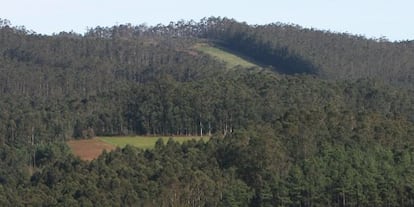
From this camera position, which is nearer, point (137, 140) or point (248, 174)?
point (248, 174)

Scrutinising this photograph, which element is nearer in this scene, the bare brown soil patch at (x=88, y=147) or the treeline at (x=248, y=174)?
the treeline at (x=248, y=174)

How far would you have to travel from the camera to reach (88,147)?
111438 mm

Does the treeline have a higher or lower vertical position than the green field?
lower

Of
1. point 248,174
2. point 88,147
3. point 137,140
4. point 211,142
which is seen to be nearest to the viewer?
point 248,174

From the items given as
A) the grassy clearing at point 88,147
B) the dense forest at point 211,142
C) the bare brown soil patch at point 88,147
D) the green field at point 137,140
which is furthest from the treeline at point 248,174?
the green field at point 137,140

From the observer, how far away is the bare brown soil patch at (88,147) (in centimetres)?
10606

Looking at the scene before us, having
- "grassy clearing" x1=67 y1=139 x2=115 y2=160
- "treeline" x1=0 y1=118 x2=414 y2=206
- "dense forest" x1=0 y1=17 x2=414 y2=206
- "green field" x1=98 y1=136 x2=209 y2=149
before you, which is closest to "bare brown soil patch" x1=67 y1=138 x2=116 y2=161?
"grassy clearing" x1=67 y1=139 x2=115 y2=160

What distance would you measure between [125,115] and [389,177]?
195 feet

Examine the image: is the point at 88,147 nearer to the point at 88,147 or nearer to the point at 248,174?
the point at 88,147

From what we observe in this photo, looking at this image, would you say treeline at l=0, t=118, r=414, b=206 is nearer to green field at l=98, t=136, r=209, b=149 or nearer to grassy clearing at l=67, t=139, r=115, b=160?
grassy clearing at l=67, t=139, r=115, b=160

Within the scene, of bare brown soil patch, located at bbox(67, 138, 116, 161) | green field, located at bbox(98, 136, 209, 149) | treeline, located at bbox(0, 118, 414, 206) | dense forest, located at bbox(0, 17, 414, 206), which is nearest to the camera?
treeline, located at bbox(0, 118, 414, 206)

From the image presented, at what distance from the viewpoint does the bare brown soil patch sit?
348 feet

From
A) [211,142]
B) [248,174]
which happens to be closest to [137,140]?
[211,142]

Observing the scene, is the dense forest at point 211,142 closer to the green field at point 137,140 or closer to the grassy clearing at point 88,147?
the grassy clearing at point 88,147
